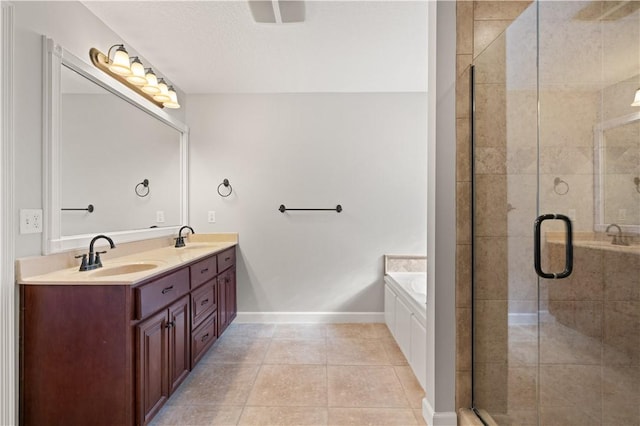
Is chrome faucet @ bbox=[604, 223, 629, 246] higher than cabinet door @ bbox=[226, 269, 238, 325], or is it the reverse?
chrome faucet @ bbox=[604, 223, 629, 246]

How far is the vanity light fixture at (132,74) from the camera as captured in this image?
1961 mm

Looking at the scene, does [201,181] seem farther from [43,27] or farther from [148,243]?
[43,27]

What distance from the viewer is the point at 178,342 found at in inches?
74.7

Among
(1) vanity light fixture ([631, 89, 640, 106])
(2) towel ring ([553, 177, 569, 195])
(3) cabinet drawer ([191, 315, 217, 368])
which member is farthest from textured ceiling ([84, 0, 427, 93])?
(3) cabinet drawer ([191, 315, 217, 368])

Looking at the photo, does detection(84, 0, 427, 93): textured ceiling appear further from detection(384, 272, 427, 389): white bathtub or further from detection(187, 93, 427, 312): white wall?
detection(384, 272, 427, 389): white bathtub

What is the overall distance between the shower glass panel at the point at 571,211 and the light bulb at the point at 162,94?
2.32 meters

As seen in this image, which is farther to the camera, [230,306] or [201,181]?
[201,181]

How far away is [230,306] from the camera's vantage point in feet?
9.50

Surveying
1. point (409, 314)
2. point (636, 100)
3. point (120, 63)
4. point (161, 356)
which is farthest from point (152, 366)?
point (636, 100)

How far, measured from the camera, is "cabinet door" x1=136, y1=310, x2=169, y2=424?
1484 millimetres

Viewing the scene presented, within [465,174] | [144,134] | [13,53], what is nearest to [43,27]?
[13,53]

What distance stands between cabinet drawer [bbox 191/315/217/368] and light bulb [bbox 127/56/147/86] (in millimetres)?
1847

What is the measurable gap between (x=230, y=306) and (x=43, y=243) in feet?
5.33

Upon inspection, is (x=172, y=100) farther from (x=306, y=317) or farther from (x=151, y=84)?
(x=306, y=317)
